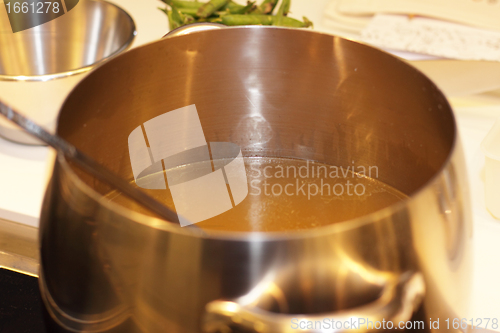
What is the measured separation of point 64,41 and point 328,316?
2.18 ft

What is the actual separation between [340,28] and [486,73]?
291mm

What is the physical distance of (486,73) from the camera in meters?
0.63

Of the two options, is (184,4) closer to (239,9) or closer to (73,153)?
(239,9)

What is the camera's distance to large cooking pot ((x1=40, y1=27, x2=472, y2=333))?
230 mm

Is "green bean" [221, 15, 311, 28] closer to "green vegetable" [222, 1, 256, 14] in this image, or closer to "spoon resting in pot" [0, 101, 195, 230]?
"green vegetable" [222, 1, 256, 14]

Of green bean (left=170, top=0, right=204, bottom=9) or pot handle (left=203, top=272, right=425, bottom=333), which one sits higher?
pot handle (left=203, top=272, right=425, bottom=333)

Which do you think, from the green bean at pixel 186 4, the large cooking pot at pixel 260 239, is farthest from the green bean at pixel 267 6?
the large cooking pot at pixel 260 239

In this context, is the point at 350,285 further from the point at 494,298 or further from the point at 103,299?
the point at 494,298

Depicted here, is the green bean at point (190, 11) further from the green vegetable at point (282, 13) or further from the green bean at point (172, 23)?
the green vegetable at point (282, 13)

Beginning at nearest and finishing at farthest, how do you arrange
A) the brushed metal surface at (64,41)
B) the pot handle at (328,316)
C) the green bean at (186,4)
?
the pot handle at (328,316)
the brushed metal surface at (64,41)
the green bean at (186,4)

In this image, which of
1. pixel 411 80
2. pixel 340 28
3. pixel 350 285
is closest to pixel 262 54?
pixel 411 80

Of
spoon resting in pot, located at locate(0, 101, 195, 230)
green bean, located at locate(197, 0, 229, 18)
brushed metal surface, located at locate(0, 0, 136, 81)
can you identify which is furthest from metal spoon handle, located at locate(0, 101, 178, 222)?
green bean, located at locate(197, 0, 229, 18)

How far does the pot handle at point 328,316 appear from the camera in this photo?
0.22 meters

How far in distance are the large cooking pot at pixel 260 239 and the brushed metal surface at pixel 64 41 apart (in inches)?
12.6
